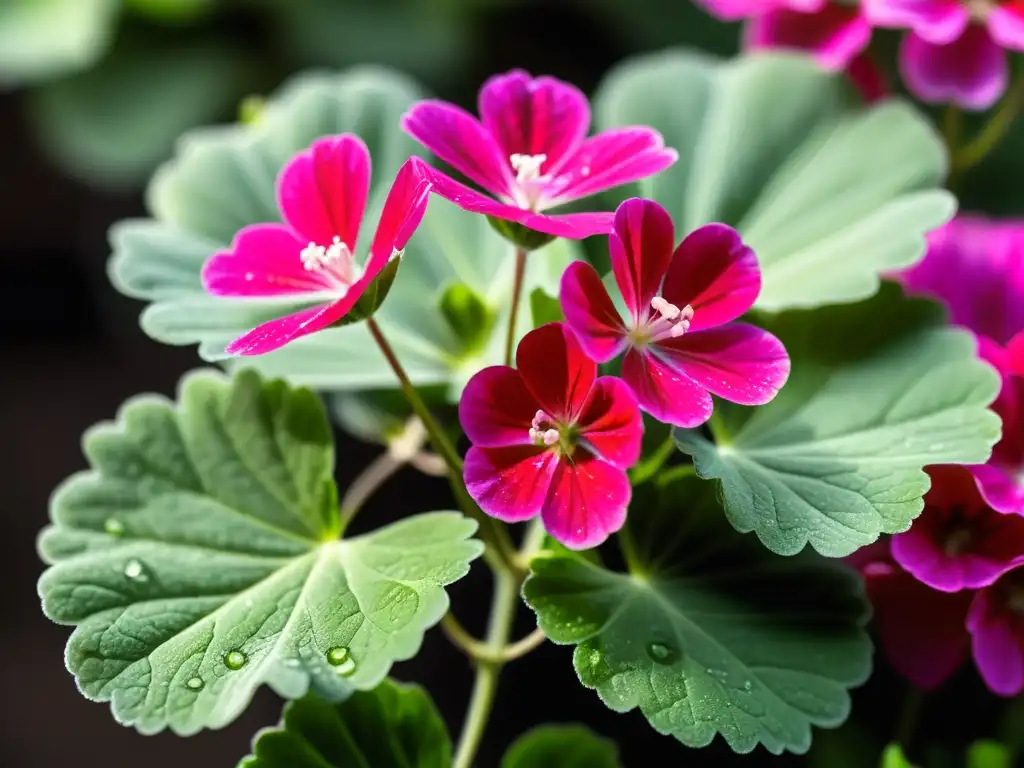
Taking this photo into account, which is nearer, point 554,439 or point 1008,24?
point 554,439

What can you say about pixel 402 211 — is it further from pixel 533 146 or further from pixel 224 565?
pixel 224 565

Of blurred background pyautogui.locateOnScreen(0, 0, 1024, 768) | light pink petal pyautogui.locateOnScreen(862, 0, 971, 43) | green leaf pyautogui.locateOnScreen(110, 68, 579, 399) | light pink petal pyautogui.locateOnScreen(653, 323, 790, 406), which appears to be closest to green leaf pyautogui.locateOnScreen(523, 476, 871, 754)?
light pink petal pyautogui.locateOnScreen(653, 323, 790, 406)

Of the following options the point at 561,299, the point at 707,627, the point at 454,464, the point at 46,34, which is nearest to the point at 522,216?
the point at 561,299

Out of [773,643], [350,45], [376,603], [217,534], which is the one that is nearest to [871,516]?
[773,643]

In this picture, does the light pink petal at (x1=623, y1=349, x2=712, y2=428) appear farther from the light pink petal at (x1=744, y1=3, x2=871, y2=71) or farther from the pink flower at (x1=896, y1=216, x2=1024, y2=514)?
the light pink petal at (x1=744, y1=3, x2=871, y2=71)

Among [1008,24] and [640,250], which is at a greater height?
[640,250]

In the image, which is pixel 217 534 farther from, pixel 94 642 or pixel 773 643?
pixel 773 643

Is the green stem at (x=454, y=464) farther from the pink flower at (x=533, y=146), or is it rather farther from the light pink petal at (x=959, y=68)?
the light pink petal at (x=959, y=68)

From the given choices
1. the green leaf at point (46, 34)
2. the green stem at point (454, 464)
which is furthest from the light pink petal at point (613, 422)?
the green leaf at point (46, 34)
